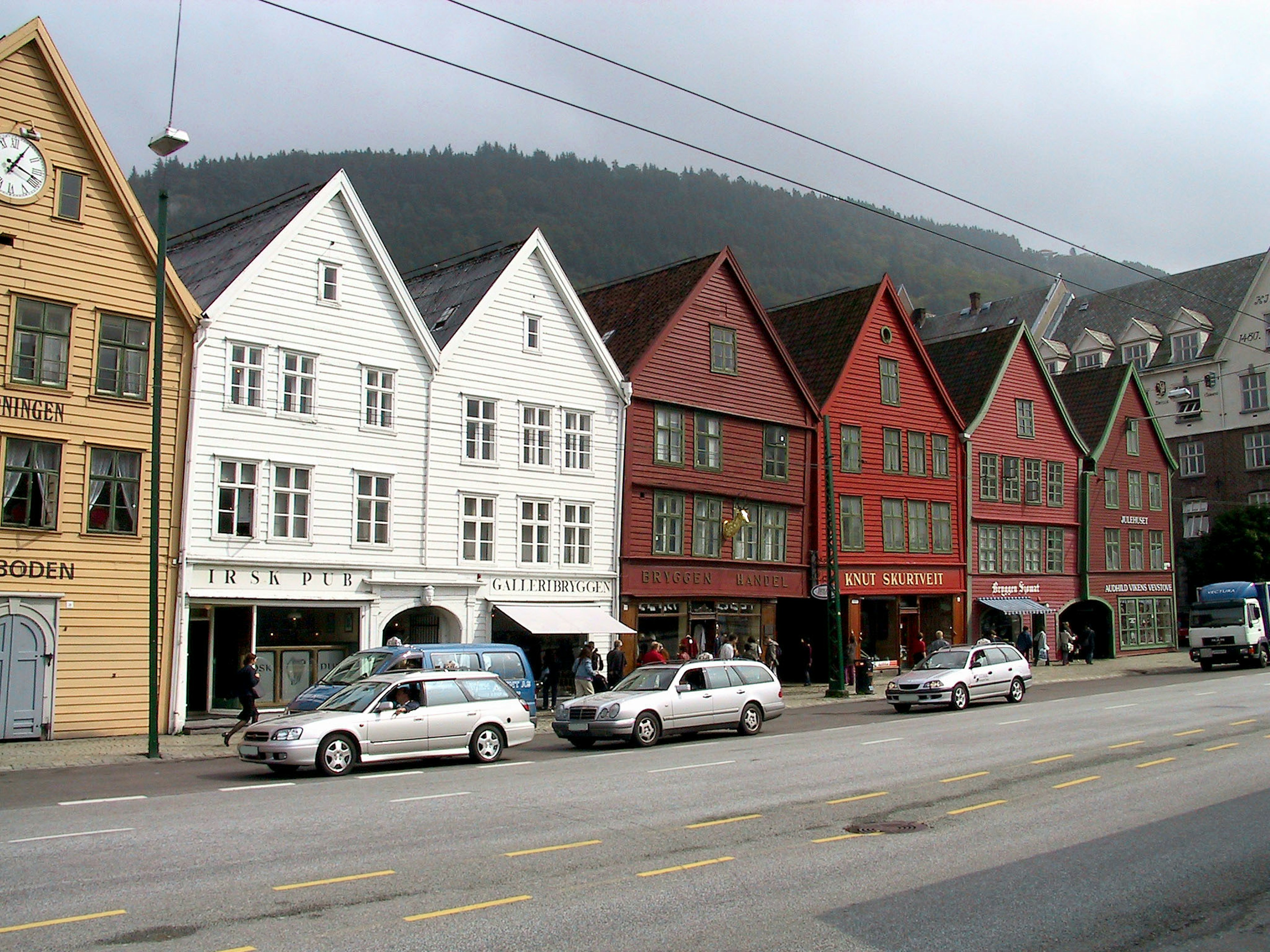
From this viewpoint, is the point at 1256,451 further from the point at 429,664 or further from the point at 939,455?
the point at 429,664

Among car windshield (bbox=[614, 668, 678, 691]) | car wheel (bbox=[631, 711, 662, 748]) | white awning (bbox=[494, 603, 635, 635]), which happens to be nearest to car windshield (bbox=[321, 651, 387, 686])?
car windshield (bbox=[614, 668, 678, 691])

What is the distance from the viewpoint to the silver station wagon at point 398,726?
696 inches

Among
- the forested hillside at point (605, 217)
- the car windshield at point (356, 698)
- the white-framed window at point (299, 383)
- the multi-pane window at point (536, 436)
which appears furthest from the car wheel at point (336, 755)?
the forested hillside at point (605, 217)

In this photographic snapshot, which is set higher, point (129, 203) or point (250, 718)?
point (129, 203)

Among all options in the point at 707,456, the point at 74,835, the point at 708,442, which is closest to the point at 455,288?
the point at 708,442

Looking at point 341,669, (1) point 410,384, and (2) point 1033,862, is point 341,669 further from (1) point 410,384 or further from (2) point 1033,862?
(2) point 1033,862

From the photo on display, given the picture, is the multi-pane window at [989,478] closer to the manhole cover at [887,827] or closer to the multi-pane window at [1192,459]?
the multi-pane window at [1192,459]

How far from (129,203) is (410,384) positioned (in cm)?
805

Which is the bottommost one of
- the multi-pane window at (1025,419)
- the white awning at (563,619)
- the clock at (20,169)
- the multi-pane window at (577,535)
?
the white awning at (563,619)

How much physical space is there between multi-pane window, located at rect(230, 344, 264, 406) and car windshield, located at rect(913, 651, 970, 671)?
57.5ft

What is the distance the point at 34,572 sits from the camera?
2370cm

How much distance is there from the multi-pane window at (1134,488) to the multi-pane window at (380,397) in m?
39.3

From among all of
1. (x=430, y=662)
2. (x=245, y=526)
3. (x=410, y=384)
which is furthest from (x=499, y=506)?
(x=430, y=662)

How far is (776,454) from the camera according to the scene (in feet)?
131
